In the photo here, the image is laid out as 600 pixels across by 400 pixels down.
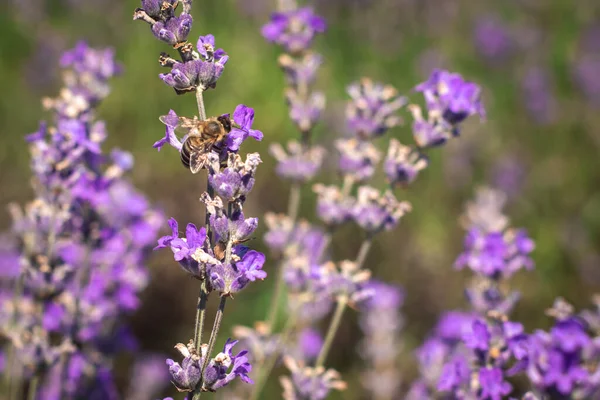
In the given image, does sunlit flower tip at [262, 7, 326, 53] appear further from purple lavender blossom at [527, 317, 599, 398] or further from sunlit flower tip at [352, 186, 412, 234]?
purple lavender blossom at [527, 317, 599, 398]

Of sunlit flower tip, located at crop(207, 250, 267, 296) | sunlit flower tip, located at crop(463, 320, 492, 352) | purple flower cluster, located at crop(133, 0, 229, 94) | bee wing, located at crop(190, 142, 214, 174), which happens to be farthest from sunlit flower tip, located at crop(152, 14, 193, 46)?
sunlit flower tip, located at crop(463, 320, 492, 352)

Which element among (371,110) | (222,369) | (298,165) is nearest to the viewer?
(222,369)

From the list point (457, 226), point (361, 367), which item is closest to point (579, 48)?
point (457, 226)

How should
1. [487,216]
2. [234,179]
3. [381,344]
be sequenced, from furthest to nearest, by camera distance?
[381,344] → [487,216] → [234,179]

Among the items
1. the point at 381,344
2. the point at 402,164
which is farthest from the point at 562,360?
the point at 381,344

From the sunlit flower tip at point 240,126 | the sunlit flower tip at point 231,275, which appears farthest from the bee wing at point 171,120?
the sunlit flower tip at point 231,275

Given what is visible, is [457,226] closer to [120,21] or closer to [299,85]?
[299,85]

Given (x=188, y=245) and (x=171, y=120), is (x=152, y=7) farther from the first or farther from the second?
(x=188, y=245)

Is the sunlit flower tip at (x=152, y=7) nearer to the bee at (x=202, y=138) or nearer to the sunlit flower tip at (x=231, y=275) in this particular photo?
the bee at (x=202, y=138)
